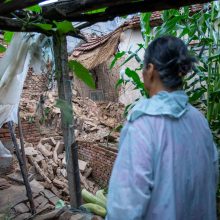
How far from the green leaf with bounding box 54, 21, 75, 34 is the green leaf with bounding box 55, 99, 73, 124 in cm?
56

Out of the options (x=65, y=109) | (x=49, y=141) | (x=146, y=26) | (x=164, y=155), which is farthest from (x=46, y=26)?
(x=49, y=141)

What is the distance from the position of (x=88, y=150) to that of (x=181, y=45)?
Answer: 611 cm

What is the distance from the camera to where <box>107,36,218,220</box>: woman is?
1.29 metres

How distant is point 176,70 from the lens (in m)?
1.46

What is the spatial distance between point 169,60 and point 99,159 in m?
5.75

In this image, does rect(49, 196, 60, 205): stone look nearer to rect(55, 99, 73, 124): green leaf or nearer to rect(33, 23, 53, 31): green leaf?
rect(55, 99, 73, 124): green leaf

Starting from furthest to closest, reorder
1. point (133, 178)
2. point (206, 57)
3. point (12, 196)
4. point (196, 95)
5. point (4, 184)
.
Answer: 1. point (4, 184)
2. point (12, 196)
3. point (206, 57)
4. point (196, 95)
5. point (133, 178)

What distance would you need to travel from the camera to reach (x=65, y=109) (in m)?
2.53

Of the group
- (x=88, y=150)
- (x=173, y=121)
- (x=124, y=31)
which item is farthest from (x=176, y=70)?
(x=124, y=31)

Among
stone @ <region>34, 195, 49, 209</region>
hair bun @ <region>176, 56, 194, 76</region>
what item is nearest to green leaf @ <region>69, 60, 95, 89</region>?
hair bun @ <region>176, 56, 194, 76</region>

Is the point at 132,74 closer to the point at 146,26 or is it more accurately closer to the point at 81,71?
the point at 146,26

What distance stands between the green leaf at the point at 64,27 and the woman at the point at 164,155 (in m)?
0.95

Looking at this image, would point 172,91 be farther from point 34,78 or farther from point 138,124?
point 34,78

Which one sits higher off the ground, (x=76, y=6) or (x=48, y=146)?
(x=76, y=6)
